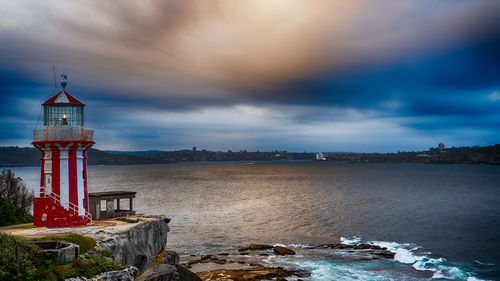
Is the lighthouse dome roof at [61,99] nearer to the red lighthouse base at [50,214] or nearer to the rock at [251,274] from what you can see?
the red lighthouse base at [50,214]

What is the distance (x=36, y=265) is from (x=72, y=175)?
10.4 metres

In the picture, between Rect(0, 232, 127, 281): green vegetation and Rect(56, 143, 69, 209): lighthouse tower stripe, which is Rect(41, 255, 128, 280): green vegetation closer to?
Rect(0, 232, 127, 281): green vegetation

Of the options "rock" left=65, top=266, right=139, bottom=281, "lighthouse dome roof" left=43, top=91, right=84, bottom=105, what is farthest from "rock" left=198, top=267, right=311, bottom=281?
"lighthouse dome roof" left=43, top=91, right=84, bottom=105

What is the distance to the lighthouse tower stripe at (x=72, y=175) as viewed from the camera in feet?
68.5

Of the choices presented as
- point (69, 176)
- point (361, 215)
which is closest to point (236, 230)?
point (361, 215)

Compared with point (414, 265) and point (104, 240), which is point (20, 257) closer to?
point (104, 240)

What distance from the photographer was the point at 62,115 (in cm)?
2088

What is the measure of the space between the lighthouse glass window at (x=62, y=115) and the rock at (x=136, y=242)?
24.1 feet

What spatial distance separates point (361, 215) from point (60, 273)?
57092mm

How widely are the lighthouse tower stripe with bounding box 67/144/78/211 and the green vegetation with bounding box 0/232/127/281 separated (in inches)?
298

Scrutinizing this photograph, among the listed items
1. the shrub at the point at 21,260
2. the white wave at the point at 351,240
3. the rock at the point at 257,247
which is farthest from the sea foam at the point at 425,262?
the shrub at the point at 21,260

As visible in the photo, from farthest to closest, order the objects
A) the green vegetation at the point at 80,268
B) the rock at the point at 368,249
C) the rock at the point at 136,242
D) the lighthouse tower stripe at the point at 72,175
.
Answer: the rock at the point at 368,249 → the lighthouse tower stripe at the point at 72,175 → the rock at the point at 136,242 → the green vegetation at the point at 80,268

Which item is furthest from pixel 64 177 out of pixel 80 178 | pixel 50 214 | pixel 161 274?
pixel 161 274

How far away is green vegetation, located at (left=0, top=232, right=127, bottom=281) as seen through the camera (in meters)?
10.4
